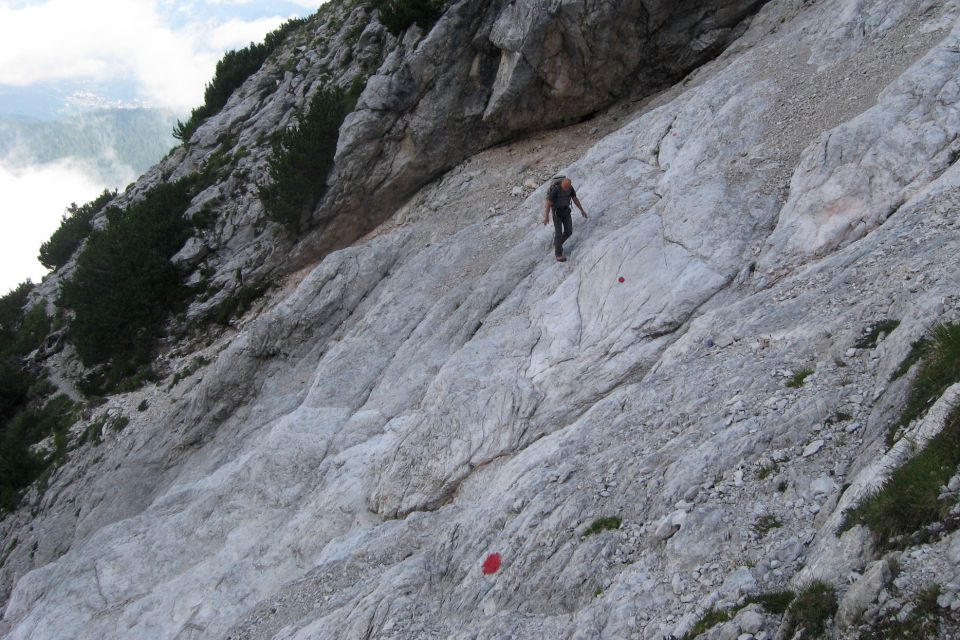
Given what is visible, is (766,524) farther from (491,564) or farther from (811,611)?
(491,564)

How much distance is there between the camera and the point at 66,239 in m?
36.9

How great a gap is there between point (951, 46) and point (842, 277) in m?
7.47

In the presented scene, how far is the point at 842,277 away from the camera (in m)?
10.4

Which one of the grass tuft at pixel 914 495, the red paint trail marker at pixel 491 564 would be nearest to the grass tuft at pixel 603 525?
the red paint trail marker at pixel 491 564

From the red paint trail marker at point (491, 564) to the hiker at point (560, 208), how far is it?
8437mm

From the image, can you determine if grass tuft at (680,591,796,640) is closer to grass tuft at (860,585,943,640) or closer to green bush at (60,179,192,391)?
grass tuft at (860,585,943,640)

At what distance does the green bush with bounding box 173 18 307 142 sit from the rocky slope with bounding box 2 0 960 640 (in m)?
18.8

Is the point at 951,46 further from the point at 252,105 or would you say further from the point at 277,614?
the point at 252,105

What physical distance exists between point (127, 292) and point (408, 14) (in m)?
15.8

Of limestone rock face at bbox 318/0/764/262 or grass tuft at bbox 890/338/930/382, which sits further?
limestone rock face at bbox 318/0/764/262

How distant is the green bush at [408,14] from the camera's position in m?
24.1


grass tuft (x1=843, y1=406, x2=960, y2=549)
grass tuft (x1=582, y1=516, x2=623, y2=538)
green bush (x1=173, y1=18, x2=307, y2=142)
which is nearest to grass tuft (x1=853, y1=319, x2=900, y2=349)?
grass tuft (x1=843, y1=406, x2=960, y2=549)

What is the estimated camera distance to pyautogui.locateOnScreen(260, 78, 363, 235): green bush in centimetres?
2477

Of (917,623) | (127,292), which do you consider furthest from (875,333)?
(127,292)
